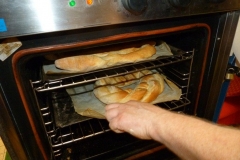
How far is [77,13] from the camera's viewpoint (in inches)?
18.6

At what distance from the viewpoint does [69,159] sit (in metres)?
0.81

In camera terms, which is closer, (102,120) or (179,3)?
(179,3)

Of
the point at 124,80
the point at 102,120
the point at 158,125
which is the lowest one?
the point at 102,120

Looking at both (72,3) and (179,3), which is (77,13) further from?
(179,3)

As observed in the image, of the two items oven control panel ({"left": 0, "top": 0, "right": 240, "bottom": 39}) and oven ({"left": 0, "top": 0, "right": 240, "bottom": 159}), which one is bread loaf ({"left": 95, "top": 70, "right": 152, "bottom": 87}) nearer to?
oven ({"left": 0, "top": 0, "right": 240, "bottom": 159})

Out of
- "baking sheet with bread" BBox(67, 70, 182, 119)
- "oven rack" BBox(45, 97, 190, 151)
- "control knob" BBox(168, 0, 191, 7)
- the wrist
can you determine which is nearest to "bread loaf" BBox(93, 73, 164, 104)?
"baking sheet with bread" BBox(67, 70, 182, 119)

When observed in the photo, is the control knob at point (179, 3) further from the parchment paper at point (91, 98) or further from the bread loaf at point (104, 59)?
the parchment paper at point (91, 98)

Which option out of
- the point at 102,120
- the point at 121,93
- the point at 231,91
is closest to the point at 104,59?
the point at 121,93

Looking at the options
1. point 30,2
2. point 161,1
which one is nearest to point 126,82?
point 161,1

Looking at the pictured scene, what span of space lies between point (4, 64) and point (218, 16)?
0.78 m

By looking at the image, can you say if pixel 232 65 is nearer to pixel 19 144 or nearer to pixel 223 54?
pixel 223 54

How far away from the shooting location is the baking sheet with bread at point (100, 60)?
0.74 m

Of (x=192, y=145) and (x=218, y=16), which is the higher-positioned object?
(x=218, y=16)

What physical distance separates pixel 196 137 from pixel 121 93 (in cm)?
47
